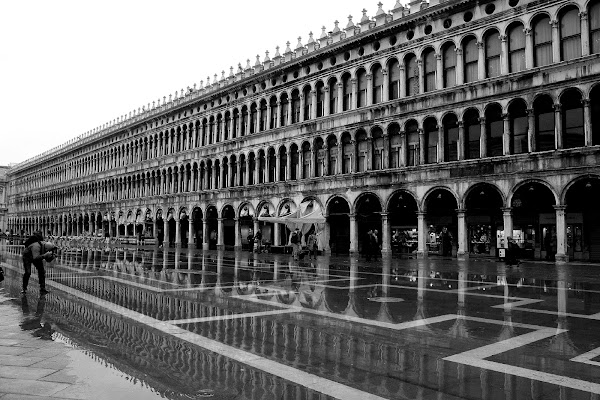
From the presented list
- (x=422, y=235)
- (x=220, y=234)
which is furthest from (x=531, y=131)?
(x=220, y=234)

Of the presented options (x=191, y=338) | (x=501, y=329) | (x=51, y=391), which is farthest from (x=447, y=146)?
(x=51, y=391)

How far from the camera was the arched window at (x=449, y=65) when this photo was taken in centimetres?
3309

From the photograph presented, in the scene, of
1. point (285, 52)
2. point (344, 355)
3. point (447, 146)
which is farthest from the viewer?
point (285, 52)

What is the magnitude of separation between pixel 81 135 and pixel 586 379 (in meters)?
87.6

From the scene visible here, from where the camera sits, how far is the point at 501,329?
9055 millimetres

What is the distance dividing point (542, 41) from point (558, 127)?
532 centimetres

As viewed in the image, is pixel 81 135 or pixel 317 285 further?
pixel 81 135

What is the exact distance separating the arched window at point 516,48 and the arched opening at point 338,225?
1498cm

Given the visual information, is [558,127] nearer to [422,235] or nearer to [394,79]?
[422,235]

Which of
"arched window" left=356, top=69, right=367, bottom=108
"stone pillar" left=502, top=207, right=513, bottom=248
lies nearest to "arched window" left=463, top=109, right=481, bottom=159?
"stone pillar" left=502, top=207, right=513, bottom=248

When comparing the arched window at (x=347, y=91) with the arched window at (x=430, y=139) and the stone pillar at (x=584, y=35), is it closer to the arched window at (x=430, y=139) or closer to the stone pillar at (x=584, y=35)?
the arched window at (x=430, y=139)

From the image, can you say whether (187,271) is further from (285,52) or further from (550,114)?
(285,52)

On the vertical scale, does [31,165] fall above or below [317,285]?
above

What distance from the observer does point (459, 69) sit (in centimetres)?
3247
